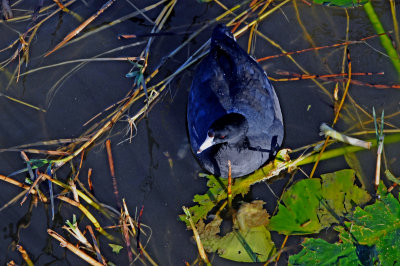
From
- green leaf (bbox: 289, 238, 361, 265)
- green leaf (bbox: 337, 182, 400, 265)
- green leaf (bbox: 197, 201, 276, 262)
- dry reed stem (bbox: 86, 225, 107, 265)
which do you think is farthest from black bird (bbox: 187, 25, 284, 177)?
dry reed stem (bbox: 86, 225, 107, 265)

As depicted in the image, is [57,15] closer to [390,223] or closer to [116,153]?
[116,153]

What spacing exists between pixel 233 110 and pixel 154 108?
44.4 inches

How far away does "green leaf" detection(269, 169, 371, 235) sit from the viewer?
4066 millimetres

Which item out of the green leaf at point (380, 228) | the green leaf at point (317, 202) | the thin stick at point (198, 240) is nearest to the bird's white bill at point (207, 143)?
the thin stick at point (198, 240)

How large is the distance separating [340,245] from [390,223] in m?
0.46

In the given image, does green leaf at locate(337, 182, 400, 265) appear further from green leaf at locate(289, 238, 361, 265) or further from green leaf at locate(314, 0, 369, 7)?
green leaf at locate(314, 0, 369, 7)

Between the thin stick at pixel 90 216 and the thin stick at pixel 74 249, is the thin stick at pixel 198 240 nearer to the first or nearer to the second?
the thin stick at pixel 90 216

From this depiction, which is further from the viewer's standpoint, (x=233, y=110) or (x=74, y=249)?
(x=74, y=249)

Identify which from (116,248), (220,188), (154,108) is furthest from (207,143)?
(116,248)

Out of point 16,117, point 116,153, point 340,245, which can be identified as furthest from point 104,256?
point 340,245

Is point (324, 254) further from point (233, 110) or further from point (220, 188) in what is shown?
point (233, 110)

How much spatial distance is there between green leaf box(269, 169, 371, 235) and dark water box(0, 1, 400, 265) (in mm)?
140

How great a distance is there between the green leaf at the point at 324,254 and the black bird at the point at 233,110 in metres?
0.85

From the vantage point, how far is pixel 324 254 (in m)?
3.89
